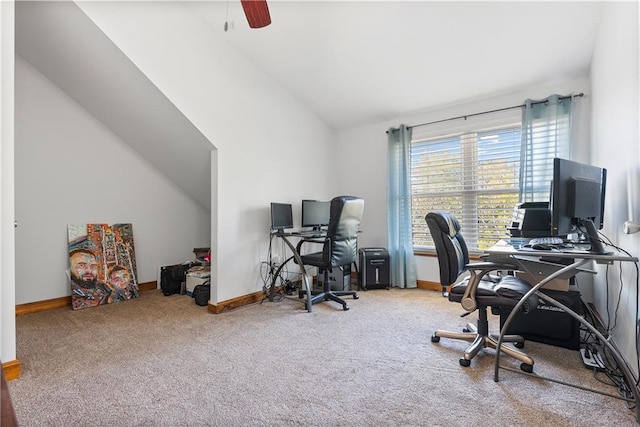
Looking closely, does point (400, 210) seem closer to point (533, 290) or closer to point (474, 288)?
point (474, 288)

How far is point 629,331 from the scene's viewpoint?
1.76 meters

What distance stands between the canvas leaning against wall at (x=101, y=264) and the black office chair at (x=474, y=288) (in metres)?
3.29

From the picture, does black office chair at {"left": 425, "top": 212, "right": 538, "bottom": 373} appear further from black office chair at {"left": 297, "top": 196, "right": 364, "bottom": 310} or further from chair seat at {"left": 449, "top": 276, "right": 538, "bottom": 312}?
black office chair at {"left": 297, "top": 196, "right": 364, "bottom": 310}

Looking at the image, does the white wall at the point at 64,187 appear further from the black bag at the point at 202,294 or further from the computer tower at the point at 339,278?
the computer tower at the point at 339,278

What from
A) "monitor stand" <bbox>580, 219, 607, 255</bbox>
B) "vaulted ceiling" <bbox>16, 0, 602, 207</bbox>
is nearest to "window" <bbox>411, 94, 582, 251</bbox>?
"vaulted ceiling" <bbox>16, 0, 602, 207</bbox>

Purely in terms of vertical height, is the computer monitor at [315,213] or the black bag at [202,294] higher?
the computer monitor at [315,213]

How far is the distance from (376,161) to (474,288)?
264 cm

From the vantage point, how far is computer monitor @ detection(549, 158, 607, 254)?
154 cm

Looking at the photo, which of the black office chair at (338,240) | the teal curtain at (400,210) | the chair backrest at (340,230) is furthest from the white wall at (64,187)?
the teal curtain at (400,210)

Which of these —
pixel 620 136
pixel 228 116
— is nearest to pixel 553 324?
pixel 620 136

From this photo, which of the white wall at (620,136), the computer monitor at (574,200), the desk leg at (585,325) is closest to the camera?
the desk leg at (585,325)

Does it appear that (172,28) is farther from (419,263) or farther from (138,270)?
(419,263)

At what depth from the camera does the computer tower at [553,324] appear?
2.07 meters

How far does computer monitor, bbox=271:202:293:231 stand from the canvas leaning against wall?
178 centimetres
